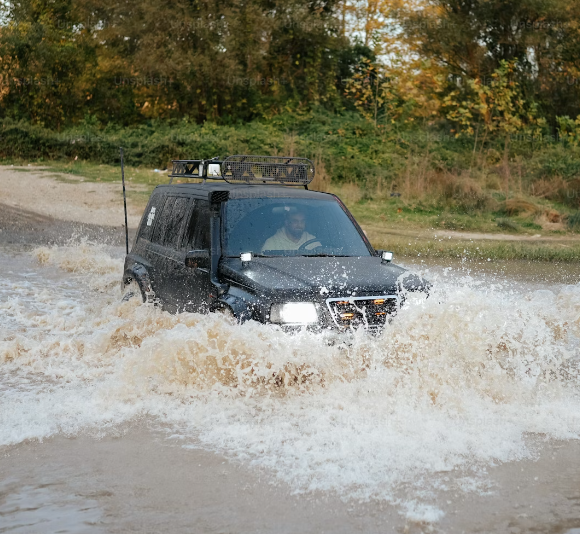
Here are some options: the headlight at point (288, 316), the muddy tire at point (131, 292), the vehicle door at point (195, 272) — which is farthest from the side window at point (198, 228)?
the headlight at point (288, 316)

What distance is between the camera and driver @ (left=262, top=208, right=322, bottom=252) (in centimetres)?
759

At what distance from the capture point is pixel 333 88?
37125mm

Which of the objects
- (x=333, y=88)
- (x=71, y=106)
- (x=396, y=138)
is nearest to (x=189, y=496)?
(x=396, y=138)

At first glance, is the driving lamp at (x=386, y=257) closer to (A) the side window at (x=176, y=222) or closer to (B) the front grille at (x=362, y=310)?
(B) the front grille at (x=362, y=310)

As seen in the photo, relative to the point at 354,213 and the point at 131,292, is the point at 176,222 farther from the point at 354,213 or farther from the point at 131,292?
the point at 354,213

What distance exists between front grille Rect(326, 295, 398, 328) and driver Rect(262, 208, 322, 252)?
107cm

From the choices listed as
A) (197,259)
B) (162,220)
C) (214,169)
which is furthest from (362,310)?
(162,220)

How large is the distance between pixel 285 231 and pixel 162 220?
1.63m

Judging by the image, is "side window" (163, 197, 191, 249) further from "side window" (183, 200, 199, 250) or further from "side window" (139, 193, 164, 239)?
"side window" (139, 193, 164, 239)

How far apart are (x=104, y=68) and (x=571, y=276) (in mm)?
27869

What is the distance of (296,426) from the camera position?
6062 millimetres

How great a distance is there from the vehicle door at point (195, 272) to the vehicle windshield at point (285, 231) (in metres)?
0.24

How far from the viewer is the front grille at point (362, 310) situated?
6641 mm

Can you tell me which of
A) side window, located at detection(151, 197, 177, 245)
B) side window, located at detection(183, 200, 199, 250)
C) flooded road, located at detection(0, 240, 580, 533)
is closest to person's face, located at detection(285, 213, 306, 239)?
side window, located at detection(183, 200, 199, 250)
